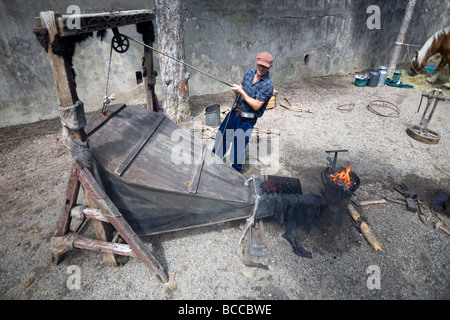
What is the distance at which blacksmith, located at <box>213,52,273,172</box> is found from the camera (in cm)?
439

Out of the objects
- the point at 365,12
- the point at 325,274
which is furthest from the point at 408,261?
the point at 365,12

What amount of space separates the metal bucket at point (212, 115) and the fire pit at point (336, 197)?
3951 millimetres

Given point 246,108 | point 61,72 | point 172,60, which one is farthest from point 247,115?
point 172,60

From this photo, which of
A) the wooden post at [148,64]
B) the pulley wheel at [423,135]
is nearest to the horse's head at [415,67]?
the pulley wheel at [423,135]

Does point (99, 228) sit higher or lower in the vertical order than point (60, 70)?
lower

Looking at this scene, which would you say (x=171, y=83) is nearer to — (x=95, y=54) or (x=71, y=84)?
(x=95, y=54)

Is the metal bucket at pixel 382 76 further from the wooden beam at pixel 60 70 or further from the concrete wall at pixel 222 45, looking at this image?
the wooden beam at pixel 60 70

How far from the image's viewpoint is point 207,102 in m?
9.12

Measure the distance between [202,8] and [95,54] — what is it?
12.1ft

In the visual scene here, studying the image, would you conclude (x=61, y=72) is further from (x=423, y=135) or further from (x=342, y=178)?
(x=423, y=135)

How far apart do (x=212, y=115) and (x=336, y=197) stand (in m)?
4.38

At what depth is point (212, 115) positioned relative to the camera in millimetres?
7230

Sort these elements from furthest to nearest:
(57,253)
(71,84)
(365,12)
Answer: (365,12), (57,253), (71,84)

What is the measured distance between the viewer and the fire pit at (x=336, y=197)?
3848mm
